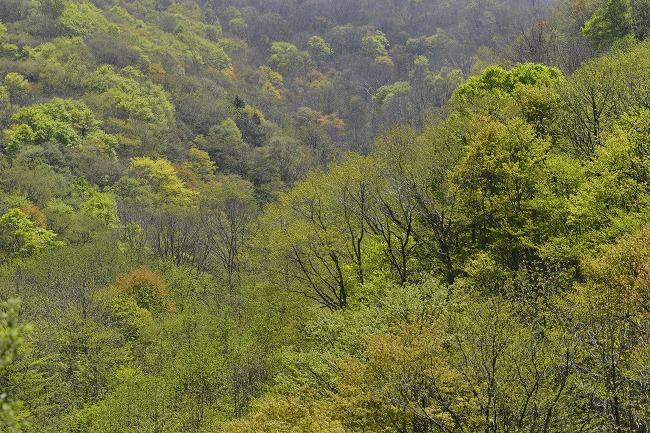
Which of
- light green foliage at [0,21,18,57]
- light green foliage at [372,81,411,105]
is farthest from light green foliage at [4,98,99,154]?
light green foliage at [372,81,411,105]

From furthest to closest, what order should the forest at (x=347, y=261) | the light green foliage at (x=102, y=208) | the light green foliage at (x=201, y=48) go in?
the light green foliage at (x=201, y=48), the light green foliage at (x=102, y=208), the forest at (x=347, y=261)

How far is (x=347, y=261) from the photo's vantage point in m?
27.3

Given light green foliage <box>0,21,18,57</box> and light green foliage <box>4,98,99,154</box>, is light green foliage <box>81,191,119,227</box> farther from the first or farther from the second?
light green foliage <box>0,21,18,57</box>

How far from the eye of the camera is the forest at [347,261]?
465 inches

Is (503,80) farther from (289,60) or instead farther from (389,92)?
(289,60)

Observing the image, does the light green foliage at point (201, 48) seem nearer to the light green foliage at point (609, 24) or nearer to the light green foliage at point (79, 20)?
the light green foliage at point (79, 20)

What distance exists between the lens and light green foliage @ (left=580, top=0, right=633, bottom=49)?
3891cm

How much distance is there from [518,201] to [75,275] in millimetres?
29375

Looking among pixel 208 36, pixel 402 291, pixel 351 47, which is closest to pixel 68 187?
pixel 402 291

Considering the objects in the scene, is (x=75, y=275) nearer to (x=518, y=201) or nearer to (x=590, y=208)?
(x=518, y=201)

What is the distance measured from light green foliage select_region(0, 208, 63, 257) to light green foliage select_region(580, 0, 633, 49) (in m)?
44.7

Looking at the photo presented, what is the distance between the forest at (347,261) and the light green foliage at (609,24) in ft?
0.60

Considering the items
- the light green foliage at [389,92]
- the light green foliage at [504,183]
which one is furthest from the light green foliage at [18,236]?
the light green foliage at [389,92]

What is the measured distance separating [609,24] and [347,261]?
28.7 m
